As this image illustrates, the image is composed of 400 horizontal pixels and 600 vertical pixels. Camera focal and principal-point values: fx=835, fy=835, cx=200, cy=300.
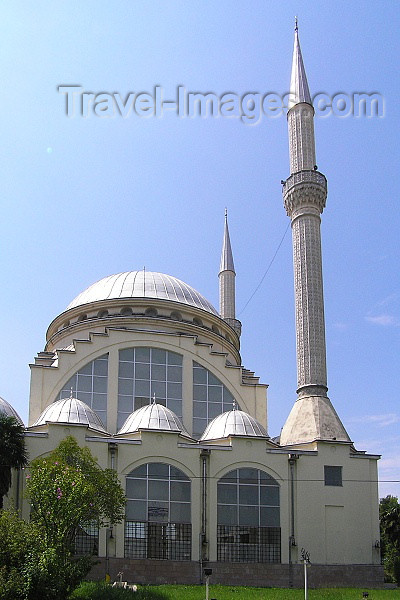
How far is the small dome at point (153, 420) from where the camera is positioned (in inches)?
1388

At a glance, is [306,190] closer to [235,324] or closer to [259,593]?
[235,324]

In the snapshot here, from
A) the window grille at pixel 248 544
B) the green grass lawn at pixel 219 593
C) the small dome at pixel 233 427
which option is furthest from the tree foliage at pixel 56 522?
the small dome at pixel 233 427

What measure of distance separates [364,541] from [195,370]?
11357 mm

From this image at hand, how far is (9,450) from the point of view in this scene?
31.7 m

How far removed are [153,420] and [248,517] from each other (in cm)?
565

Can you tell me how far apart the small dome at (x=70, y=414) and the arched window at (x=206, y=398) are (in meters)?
5.69

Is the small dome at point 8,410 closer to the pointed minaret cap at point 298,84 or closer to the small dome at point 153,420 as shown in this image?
the small dome at point 153,420

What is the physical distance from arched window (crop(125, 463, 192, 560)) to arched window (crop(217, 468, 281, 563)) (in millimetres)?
1478

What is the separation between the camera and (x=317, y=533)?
35.2 metres

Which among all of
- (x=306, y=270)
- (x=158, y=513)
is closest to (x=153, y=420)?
(x=158, y=513)

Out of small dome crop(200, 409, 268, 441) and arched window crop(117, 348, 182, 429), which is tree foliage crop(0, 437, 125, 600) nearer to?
small dome crop(200, 409, 268, 441)

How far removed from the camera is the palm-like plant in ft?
102

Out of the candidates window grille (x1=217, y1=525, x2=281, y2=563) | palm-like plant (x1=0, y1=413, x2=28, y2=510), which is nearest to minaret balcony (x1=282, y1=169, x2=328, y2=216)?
window grille (x1=217, y1=525, x2=281, y2=563)

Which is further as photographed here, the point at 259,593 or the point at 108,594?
the point at 259,593
